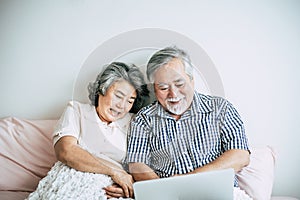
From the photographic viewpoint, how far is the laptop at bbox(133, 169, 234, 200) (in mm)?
1179

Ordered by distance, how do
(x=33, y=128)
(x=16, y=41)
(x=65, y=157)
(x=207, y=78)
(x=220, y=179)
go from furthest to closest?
1. (x=16, y=41)
2. (x=33, y=128)
3. (x=207, y=78)
4. (x=65, y=157)
5. (x=220, y=179)

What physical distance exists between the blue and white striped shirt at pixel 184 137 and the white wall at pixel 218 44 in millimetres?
285

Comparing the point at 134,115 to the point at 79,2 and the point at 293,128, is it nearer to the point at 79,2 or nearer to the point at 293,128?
the point at 79,2

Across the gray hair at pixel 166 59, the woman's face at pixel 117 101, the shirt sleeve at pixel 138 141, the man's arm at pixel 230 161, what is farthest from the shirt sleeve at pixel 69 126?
the man's arm at pixel 230 161

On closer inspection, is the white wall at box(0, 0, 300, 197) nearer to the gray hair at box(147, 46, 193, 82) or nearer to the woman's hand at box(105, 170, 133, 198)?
the gray hair at box(147, 46, 193, 82)

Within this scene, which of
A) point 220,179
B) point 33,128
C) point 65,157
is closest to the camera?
point 220,179

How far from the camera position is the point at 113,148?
4.69 ft

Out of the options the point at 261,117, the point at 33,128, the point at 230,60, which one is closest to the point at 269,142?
the point at 261,117

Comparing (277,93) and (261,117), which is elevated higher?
(277,93)

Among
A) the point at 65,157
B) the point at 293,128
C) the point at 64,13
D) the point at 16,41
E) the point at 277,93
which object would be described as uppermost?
the point at 64,13

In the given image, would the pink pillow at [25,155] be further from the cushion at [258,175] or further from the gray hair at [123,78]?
the cushion at [258,175]

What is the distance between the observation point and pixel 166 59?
1.40 metres

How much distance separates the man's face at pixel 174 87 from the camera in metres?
1.38

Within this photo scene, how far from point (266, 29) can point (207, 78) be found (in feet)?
1.36
